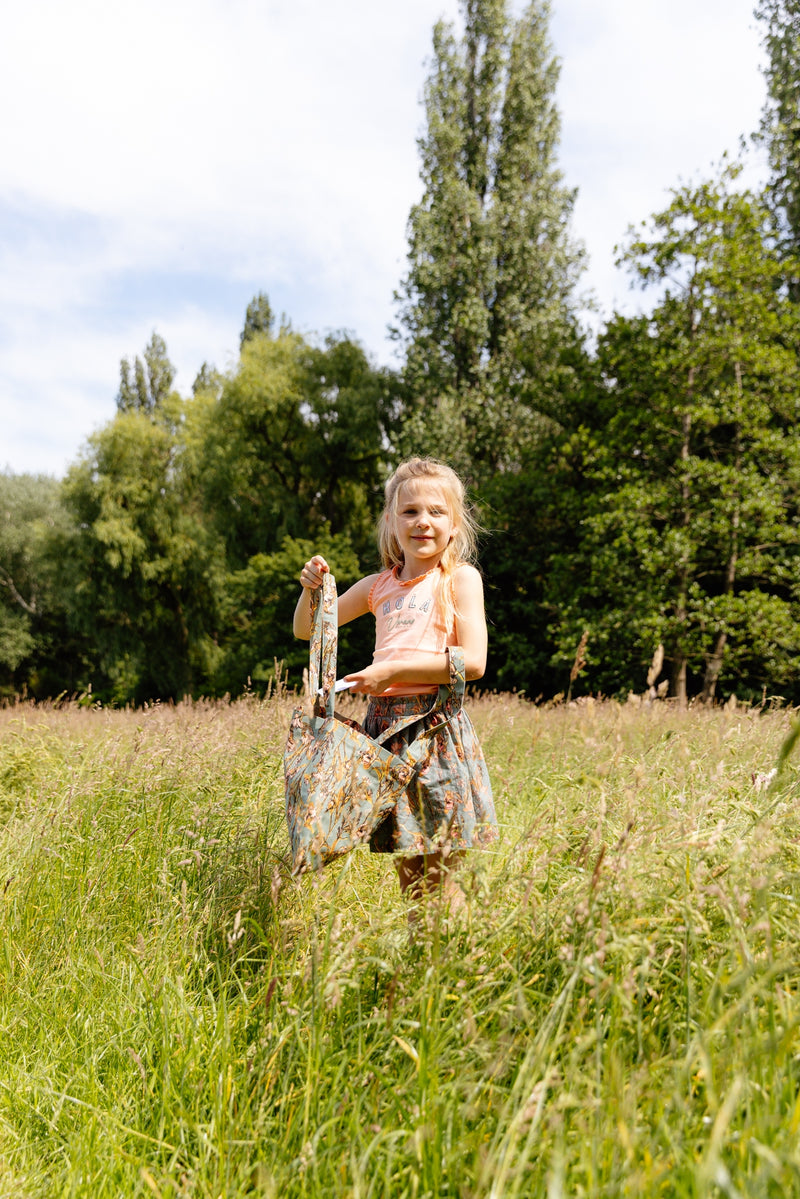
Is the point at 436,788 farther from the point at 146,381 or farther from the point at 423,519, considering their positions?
the point at 146,381

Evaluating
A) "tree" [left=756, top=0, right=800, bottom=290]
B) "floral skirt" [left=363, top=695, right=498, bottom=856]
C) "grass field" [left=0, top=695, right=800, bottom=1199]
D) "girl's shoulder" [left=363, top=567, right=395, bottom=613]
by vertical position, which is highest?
"tree" [left=756, top=0, right=800, bottom=290]

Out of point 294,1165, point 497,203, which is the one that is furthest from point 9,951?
point 497,203

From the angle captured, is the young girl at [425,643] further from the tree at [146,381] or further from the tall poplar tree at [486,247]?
the tree at [146,381]

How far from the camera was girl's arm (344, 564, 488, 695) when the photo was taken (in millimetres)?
2293

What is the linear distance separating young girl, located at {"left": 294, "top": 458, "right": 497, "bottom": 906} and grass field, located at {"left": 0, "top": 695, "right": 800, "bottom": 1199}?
0.28 m

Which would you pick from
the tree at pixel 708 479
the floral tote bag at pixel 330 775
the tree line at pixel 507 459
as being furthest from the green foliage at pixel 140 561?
the floral tote bag at pixel 330 775

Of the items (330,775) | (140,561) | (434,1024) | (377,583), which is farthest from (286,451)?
(434,1024)

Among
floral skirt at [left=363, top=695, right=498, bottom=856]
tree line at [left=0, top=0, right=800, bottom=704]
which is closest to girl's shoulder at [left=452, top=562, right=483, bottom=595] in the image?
floral skirt at [left=363, top=695, right=498, bottom=856]

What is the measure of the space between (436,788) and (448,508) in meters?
0.97

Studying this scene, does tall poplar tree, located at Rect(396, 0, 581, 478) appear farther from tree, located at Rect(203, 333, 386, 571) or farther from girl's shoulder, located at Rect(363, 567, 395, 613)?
girl's shoulder, located at Rect(363, 567, 395, 613)

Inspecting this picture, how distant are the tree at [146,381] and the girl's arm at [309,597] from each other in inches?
1345

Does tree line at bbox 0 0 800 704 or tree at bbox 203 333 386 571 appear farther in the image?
tree at bbox 203 333 386 571

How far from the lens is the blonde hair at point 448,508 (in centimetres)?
273

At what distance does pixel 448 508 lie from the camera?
2711mm
